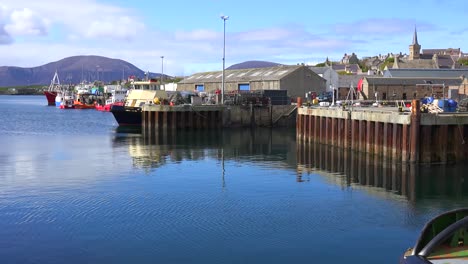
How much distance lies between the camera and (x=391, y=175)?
1203 inches

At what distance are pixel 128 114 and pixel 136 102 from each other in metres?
4.49

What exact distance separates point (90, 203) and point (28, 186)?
5596 mm

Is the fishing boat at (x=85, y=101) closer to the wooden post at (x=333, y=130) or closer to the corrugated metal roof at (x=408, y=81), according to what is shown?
the corrugated metal roof at (x=408, y=81)

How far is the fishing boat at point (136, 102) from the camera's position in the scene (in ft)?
226

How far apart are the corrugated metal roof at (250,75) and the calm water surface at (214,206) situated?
162 feet

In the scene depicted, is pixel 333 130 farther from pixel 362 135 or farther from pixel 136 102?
pixel 136 102

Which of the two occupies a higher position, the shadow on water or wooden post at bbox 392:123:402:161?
wooden post at bbox 392:123:402:161

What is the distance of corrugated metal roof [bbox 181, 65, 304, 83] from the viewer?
90.1 metres

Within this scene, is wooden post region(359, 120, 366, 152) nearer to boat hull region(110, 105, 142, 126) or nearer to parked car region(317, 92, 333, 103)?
boat hull region(110, 105, 142, 126)

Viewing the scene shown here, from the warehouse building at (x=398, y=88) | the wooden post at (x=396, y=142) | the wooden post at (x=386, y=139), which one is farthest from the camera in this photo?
the warehouse building at (x=398, y=88)

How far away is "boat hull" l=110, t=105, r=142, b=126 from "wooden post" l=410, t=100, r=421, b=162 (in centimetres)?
4273

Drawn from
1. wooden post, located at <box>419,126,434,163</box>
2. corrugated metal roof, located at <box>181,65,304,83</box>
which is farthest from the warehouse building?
wooden post, located at <box>419,126,434,163</box>

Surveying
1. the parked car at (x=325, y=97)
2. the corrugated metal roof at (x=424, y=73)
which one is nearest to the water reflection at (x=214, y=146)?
the parked car at (x=325, y=97)

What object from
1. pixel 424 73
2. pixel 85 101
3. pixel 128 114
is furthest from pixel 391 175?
pixel 85 101
